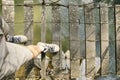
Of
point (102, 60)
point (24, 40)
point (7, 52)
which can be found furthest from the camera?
point (102, 60)

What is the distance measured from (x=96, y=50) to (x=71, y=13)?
0.81 meters

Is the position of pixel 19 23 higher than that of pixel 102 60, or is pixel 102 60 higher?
pixel 19 23

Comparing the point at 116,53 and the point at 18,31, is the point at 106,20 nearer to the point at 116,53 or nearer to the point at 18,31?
the point at 116,53

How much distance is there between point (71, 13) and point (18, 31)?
3.06 feet

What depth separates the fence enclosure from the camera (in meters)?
6.12

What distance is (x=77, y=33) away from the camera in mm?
6270

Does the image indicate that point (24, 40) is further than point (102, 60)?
No

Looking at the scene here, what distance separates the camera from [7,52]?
1979 mm

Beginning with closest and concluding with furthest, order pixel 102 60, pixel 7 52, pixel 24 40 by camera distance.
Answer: pixel 7 52, pixel 24 40, pixel 102 60

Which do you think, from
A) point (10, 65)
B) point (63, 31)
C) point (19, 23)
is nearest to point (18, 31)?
point (19, 23)

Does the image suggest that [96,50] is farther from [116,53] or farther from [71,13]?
[71,13]

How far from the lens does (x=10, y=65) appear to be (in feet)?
6.61

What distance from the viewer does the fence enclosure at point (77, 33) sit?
6.12 metres

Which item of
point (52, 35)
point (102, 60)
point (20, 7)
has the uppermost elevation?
point (20, 7)
